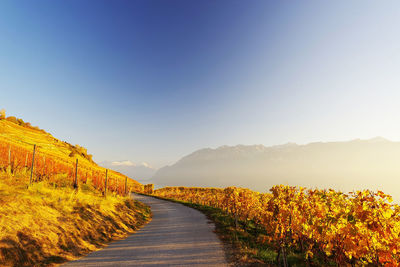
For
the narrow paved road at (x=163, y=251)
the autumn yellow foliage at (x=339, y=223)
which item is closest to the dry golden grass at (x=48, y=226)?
the narrow paved road at (x=163, y=251)

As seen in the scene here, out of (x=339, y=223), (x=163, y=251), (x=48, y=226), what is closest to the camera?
(x=339, y=223)

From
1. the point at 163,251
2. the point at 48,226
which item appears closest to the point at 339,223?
the point at 163,251

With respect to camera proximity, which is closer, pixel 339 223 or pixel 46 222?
pixel 339 223

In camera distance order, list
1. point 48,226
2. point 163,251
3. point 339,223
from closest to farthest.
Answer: point 339,223
point 163,251
point 48,226

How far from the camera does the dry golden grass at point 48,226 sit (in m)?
6.50

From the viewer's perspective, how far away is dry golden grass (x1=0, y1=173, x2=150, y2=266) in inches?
256

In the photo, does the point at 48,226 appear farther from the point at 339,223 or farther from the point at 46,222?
the point at 339,223

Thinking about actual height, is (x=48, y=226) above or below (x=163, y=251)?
above

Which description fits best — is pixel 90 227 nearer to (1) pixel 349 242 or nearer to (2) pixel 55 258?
(2) pixel 55 258

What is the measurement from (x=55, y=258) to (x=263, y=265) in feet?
25.4

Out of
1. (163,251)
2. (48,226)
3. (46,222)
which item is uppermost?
(46,222)

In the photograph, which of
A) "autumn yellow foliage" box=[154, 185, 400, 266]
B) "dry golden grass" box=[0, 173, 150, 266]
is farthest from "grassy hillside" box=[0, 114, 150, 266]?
"autumn yellow foliage" box=[154, 185, 400, 266]

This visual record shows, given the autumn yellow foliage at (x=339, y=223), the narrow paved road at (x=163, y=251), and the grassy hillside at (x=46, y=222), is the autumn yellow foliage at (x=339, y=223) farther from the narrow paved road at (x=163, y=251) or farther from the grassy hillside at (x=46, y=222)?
the grassy hillside at (x=46, y=222)

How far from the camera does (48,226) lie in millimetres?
7926
